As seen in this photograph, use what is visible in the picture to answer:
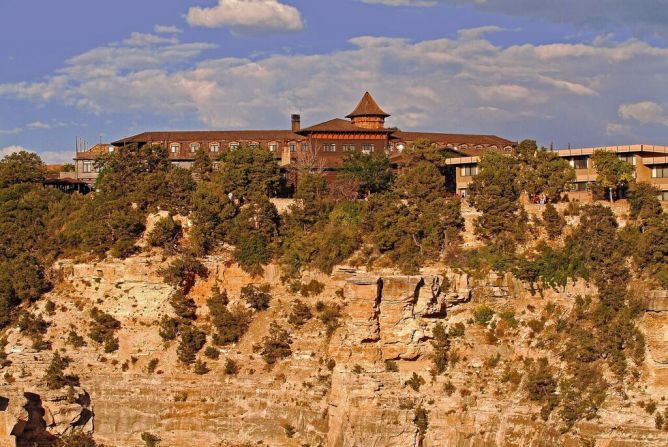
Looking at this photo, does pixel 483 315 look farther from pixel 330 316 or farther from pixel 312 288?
pixel 312 288

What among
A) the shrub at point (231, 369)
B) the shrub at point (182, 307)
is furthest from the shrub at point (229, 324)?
the shrub at point (231, 369)

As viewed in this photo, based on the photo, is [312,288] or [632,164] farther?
[632,164]

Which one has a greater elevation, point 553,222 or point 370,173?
point 370,173

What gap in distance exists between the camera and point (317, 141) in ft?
284

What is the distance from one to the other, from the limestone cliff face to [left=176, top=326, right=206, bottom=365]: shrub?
0.60 m

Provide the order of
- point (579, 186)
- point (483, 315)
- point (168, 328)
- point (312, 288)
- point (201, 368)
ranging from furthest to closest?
point (579, 186), point (312, 288), point (168, 328), point (201, 368), point (483, 315)

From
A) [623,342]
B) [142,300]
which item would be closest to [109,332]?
[142,300]

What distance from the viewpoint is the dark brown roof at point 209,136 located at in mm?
91688

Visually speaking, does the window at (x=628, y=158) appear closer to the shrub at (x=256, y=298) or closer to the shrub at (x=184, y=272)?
the shrub at (x=256, y=298)

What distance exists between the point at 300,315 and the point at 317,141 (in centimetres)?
2410

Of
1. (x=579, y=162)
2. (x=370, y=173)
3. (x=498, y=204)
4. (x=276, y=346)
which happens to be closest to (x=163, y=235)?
(x=276, y=346)

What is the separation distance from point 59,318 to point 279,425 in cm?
1449

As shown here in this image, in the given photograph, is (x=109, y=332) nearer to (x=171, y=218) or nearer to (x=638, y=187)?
(x=171, y=218)

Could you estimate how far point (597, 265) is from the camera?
203ft
